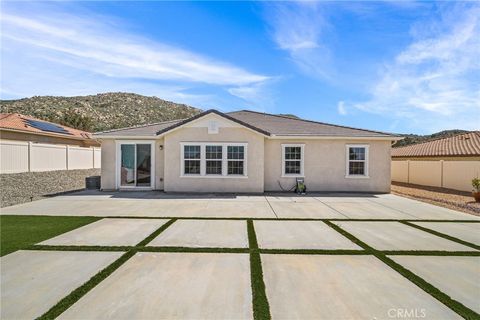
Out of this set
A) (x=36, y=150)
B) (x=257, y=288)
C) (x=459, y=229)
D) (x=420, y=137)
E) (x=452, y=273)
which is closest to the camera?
(x=257, y=288)

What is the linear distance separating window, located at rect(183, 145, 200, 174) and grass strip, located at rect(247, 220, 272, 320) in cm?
846

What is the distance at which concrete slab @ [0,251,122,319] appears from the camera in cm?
349

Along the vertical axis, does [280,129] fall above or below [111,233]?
above

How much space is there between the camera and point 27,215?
8562 millimetres

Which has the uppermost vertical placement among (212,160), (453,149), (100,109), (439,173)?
(100,109)

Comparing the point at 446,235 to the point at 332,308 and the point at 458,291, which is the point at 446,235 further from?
the point at 332,308

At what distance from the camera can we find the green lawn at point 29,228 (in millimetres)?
5852

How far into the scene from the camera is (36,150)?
17859mm

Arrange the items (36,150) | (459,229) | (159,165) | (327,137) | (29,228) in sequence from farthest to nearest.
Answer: (36,150) → (159,165) → (327,137) → (459,229) → (29,228)

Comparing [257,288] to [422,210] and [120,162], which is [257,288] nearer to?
[422,210]

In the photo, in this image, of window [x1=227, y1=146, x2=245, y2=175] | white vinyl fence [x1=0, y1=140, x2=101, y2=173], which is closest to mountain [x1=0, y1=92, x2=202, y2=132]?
white vinyl fence [x1=0, y1=140, x2=101, y2=173]

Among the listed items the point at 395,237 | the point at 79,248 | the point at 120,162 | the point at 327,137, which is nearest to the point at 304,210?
the point at 395,237

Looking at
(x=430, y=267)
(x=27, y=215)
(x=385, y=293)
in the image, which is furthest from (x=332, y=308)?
(x=27, y=215)

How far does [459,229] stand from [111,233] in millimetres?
9625
